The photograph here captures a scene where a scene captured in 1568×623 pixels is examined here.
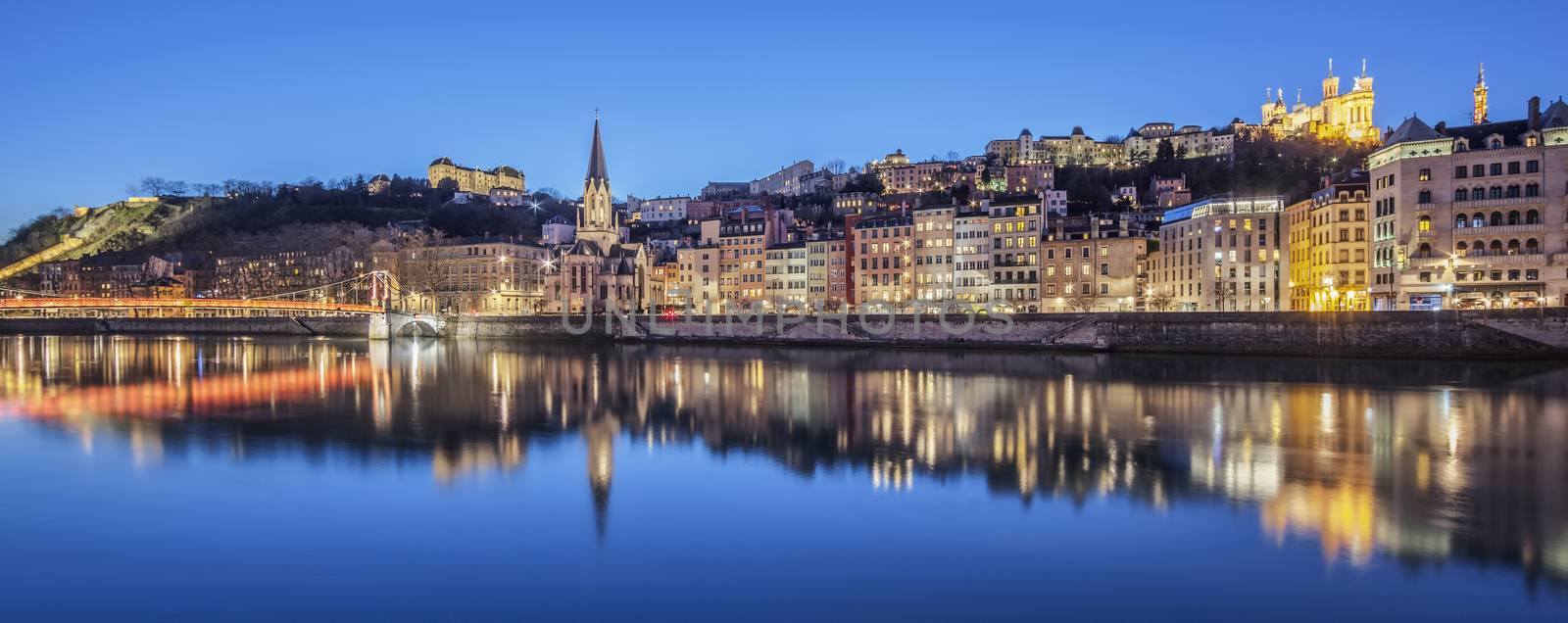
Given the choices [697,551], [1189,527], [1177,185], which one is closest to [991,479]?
[1189,527]

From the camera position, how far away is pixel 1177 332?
39531mm

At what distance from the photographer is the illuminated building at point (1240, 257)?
55.1m

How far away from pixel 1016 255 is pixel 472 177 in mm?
125990

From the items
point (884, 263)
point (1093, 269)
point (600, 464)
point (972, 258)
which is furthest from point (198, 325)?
point (600, 464)

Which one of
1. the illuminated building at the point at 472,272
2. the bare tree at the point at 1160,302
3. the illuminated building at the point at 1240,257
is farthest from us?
the illuminated building at the point at 472,272

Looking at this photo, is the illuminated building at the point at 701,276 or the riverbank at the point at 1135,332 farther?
the illuminated building at the point at 701,276

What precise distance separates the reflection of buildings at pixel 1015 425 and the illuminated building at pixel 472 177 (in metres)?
129

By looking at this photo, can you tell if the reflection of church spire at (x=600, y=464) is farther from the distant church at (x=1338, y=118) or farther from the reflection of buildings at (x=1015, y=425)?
the distant church at (x=1338, y=118)

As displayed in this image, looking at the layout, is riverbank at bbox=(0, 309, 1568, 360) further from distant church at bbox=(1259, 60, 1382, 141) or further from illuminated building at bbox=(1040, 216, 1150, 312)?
distant church at bbox=(1259, 60, 1382, 141)

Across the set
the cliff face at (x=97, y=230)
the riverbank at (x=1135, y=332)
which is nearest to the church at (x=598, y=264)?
the riverbank at (x=1135, y=332)

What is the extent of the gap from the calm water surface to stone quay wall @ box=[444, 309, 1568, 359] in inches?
520

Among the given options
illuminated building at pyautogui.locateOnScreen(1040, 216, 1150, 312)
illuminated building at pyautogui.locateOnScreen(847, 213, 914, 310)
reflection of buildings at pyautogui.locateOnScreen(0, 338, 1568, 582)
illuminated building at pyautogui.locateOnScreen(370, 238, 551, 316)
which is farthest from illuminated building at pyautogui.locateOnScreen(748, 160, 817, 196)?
reflection of buildings at pyautogui.locateOnScreen(0, 338, 1568, 582)

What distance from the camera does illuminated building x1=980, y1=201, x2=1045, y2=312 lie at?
61.7 m

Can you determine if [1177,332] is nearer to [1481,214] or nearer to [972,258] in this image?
[1481,214]
